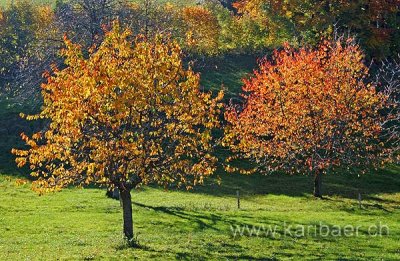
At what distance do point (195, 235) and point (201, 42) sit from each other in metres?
59.2

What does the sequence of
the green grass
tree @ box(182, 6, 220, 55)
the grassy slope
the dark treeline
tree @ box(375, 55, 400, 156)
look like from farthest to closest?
tree @ box(182, 6, 220, 55)
the dark treeline
tree @ box(375, 55, 400, 156)
the grassy slope
the green grass

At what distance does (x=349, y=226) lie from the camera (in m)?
34.6

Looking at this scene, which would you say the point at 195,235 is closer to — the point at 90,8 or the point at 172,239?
the point at 172,239

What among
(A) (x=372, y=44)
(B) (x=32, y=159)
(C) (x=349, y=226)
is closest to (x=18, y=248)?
(B) (x=32, y=159)

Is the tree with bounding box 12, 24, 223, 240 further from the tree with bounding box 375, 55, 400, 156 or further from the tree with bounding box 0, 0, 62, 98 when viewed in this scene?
the tree with bounding box 0, 0, 62, 98

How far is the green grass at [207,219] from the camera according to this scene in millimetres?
26953

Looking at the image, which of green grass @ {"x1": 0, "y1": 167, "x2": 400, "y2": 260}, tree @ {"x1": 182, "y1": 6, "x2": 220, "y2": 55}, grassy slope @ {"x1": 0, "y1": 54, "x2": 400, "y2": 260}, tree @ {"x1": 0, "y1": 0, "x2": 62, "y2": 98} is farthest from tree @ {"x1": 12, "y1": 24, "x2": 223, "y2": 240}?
tree @ {"x1": 182, "y1": 6, "x2": 220, "y2": 55}

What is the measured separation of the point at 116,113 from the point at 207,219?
13.6 metres

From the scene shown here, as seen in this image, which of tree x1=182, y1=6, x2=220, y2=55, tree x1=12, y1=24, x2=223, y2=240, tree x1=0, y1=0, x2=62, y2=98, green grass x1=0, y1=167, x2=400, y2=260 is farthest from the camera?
tree x1=182, y1=6, x2=220, y2=55

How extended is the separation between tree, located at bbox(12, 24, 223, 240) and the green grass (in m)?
4.05

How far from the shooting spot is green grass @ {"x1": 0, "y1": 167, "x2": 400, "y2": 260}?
26953 millimetres

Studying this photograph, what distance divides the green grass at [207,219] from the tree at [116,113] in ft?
13.3

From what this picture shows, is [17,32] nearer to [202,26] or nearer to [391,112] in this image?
[202,26]

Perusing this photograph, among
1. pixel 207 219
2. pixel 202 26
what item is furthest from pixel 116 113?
pixel 202 26
